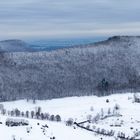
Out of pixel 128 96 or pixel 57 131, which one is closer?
pixel 57 131

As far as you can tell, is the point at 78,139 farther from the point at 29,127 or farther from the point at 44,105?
the point at 44,105

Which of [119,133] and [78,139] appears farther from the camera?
[119,133]

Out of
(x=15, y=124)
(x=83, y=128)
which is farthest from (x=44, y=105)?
(x=15, y=124)

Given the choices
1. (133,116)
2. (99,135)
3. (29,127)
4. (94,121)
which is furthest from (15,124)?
(133,116)

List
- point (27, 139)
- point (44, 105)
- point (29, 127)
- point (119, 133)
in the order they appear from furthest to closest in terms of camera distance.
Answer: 1. point (44, 105)
2. point (119, 133)
3. point (29, 127)
4. point (27, 139)

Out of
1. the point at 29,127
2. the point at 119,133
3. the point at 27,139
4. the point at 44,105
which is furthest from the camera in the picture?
the point at 44,105

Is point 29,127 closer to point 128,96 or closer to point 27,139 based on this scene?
point 27,139
